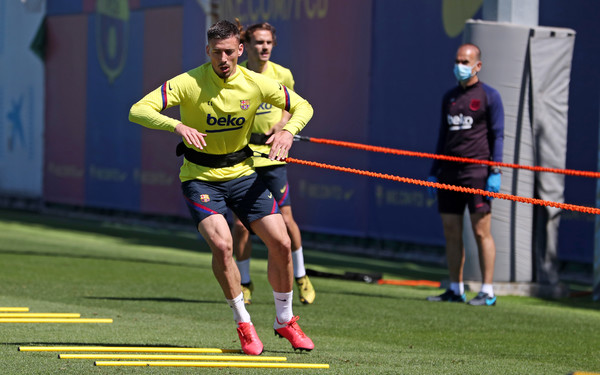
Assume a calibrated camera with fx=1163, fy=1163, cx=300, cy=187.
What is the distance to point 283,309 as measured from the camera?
6.98m

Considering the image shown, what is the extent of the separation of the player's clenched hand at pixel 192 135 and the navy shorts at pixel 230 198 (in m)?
0.46

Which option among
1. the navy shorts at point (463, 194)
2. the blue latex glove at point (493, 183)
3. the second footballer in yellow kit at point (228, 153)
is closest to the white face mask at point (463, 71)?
the navy shorts at point (463, 194)

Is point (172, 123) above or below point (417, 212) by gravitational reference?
above

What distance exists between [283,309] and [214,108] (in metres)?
1.28

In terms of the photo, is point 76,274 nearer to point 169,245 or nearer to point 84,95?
point 169,245

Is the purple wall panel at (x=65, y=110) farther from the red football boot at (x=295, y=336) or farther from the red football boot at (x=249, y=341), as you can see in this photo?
the red football boot at (x=249, y=341)

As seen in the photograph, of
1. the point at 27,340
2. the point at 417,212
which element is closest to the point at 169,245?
the point at 417,212

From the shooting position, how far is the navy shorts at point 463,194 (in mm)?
9719

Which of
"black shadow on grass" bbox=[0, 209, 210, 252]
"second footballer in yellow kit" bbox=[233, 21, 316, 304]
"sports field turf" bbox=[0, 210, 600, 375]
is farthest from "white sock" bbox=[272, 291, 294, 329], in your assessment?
"black shadow on grass" bbox=[0, 209, 210, 252]

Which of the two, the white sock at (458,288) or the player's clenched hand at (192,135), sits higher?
the player's clenched hand at (192,135)

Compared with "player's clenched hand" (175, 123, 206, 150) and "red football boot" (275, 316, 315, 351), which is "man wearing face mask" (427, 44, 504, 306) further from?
"player's clenched hand" (175, 123, 206, 150)

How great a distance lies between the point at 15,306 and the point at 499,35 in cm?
503

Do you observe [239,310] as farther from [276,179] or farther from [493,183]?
[493,183]

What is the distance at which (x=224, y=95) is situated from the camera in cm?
677
